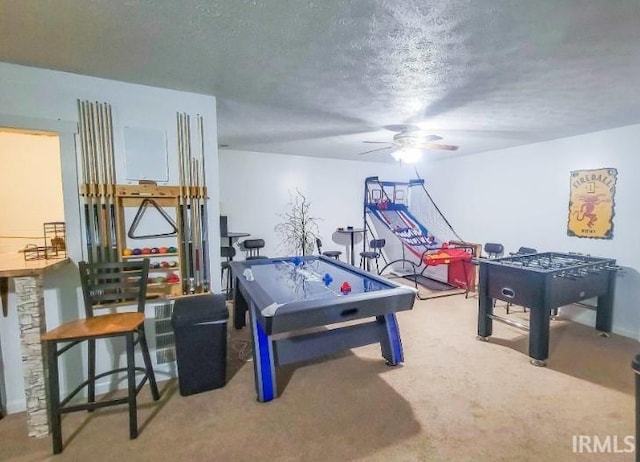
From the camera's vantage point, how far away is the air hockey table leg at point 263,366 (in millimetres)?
2338

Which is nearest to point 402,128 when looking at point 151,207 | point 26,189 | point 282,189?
point 282,189

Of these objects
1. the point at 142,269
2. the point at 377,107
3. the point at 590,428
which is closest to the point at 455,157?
the point at 377,107

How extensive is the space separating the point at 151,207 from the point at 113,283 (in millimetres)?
687

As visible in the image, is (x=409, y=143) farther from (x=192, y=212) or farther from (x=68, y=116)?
(x=68, y=116)

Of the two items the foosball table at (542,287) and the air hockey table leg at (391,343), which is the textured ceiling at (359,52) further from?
the air hockey table leg at (391,343)

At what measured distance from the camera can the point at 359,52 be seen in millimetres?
1882

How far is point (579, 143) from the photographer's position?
392 cm

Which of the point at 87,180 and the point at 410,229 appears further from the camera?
the point at 410,229

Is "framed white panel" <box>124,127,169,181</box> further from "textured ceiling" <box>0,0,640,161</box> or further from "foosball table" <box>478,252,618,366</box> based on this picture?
"foosball table" <box>478,252,618,366</box>

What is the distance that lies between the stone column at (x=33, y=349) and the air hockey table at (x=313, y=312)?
137 cm

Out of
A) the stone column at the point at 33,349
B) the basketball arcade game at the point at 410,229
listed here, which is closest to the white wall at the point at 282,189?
the basketball arcade game at the point at 410,229

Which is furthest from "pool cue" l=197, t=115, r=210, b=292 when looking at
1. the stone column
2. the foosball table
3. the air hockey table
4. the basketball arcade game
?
the basketball arcade game

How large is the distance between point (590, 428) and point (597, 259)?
2263 millimetres

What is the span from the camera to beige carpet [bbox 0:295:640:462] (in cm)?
186
